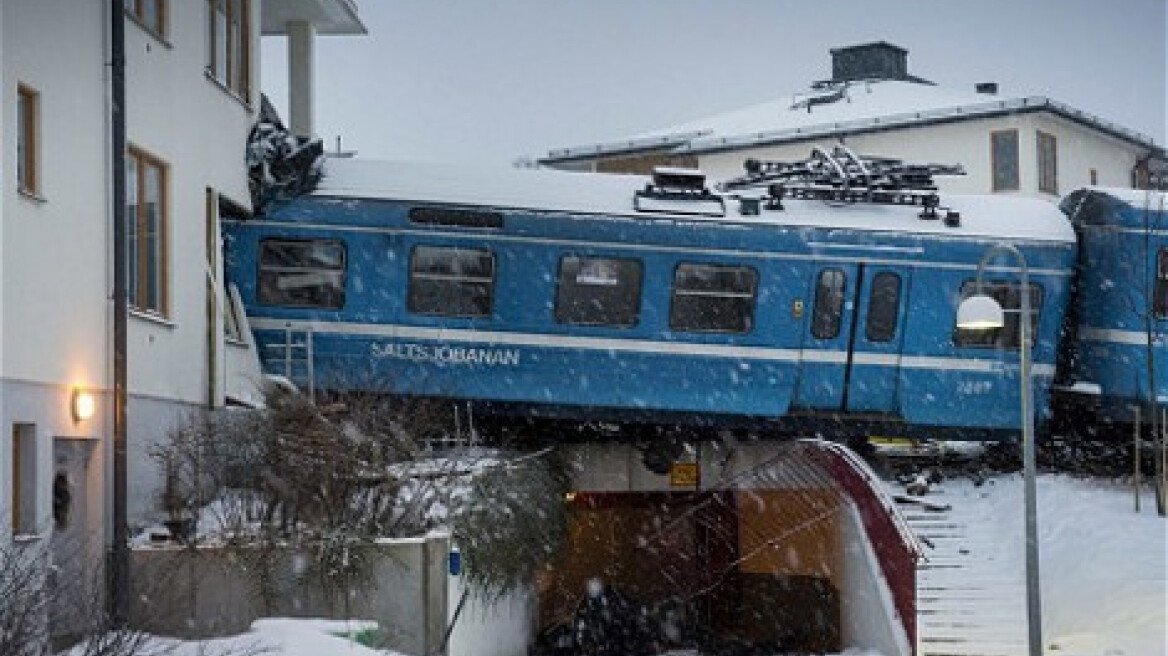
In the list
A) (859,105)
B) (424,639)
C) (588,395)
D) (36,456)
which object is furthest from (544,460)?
(859,105)

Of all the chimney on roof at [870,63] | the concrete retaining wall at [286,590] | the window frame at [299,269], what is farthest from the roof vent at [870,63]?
the concrete retaining wall at [286,590]

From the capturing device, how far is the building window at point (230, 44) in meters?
22.4

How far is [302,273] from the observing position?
24078 millimetres

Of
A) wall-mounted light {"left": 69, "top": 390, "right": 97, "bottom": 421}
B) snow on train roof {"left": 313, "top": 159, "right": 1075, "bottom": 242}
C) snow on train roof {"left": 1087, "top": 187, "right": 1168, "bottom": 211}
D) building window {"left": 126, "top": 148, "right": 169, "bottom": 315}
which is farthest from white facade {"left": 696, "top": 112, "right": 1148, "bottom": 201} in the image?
wall-mounted light {"left": 69, "top": 390, "right": 97, "bottom": 421}

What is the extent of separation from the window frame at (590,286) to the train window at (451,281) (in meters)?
0.81

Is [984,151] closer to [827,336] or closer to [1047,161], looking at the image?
[1047,161]

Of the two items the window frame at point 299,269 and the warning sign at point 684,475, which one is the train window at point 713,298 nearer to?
the warning sign at point 684,475

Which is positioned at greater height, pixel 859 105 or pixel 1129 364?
pixel 859 105

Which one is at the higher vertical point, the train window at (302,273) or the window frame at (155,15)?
the window frame at (155,15)

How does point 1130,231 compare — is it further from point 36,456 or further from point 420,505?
point 36,456

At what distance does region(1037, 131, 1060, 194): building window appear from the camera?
44.4 metres

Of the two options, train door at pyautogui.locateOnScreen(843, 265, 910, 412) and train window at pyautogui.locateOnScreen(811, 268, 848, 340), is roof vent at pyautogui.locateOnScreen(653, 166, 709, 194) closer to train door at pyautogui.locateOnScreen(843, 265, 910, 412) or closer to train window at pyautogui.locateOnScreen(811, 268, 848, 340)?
train window at pyautogui.locateOnScreen(811, 268, 848, 340)

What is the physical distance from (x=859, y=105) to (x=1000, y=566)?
80.1 ft

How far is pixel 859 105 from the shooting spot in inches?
1916
